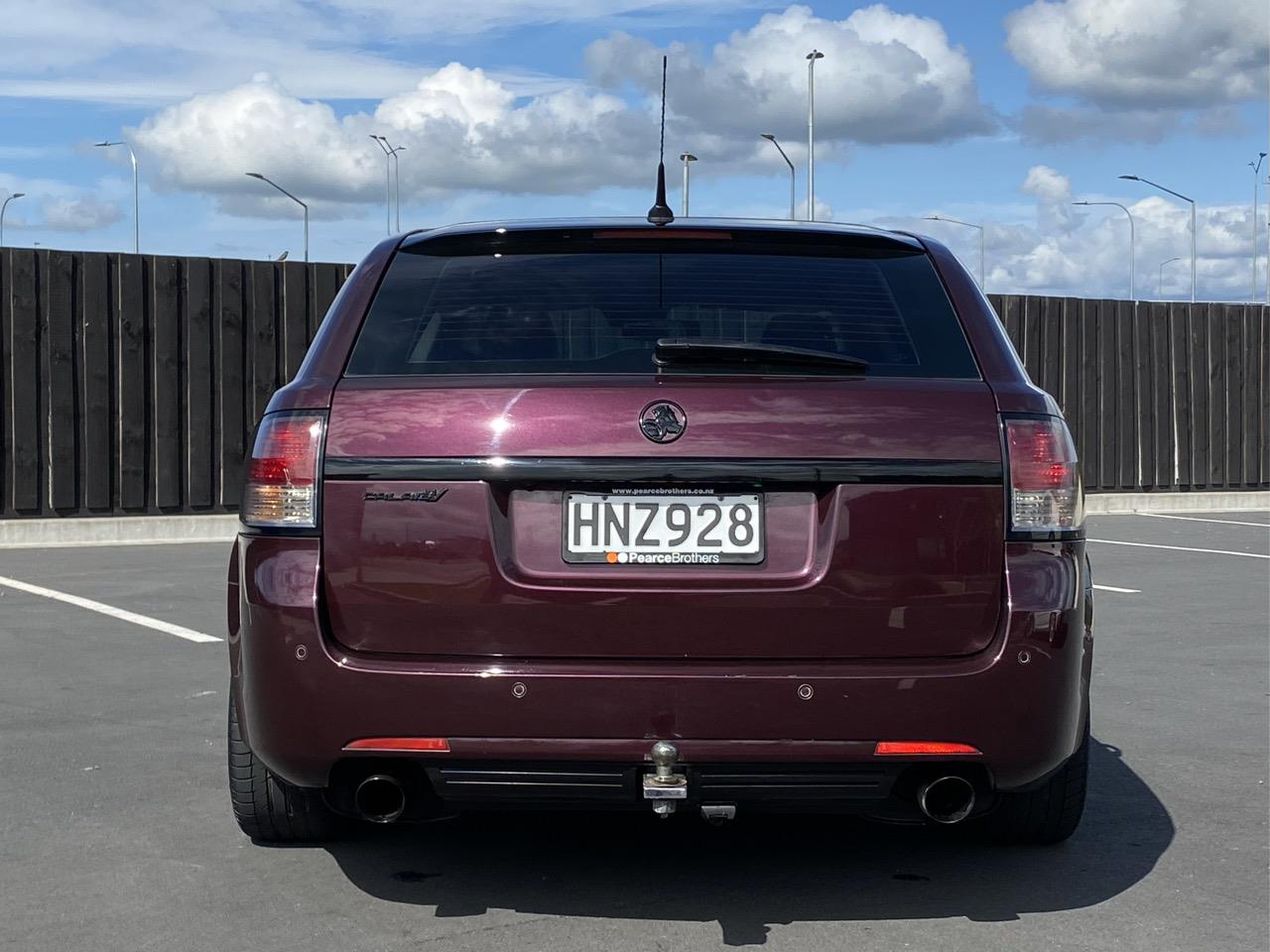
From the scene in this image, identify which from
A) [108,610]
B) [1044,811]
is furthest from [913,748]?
[108,610]

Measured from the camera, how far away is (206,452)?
14.9m

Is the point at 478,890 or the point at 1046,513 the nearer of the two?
the point at 1046,513

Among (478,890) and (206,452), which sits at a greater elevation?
(206,452)

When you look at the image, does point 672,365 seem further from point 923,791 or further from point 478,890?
point 478,890

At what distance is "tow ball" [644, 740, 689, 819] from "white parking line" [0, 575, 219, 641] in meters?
5.35

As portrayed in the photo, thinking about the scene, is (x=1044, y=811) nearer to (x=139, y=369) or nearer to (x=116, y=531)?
(x=116, y=531)

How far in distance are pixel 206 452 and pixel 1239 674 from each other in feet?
33.1

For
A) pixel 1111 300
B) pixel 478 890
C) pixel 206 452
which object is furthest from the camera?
pixel 1111 300

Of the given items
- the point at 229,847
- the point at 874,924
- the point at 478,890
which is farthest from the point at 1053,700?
the point at 229,847

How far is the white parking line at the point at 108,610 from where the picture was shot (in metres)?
8.54

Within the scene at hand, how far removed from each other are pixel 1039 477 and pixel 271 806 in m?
2.18

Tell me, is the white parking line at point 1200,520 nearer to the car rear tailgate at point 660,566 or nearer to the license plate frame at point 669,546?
the car rear tailgate at point 660,566

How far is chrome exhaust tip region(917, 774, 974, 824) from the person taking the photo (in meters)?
3.60

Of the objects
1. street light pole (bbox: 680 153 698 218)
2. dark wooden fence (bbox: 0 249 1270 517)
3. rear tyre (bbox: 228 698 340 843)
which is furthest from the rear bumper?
street light pole (bbox: 680 153 698 218)
